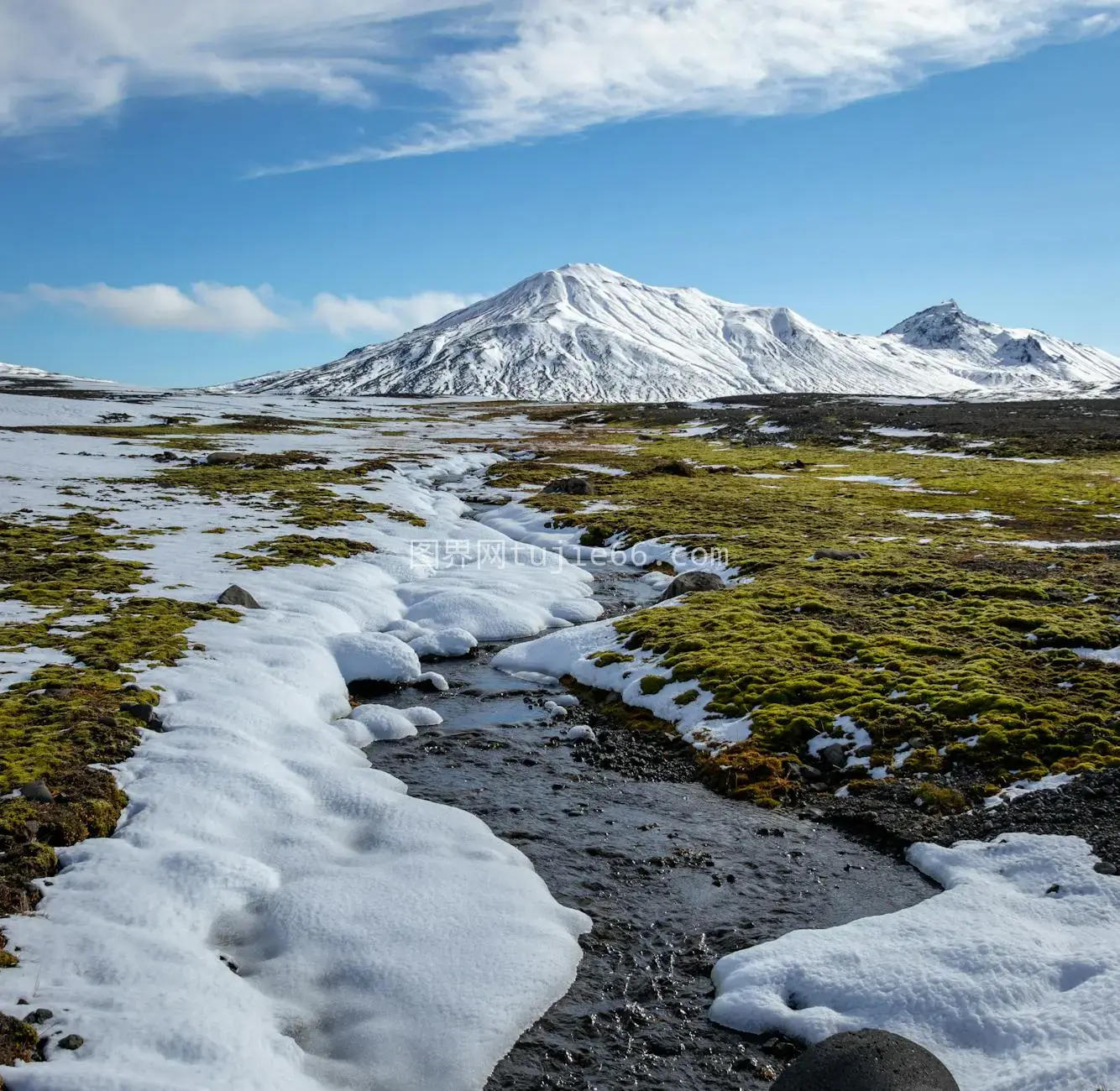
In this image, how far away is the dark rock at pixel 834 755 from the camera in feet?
62.5

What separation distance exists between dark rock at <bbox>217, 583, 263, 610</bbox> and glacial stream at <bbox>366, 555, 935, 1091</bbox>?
8.99 metres

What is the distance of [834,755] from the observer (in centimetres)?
1920

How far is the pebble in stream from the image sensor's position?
35.1 feet

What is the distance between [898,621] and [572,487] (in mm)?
37030

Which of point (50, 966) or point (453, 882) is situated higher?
point (50, 966)

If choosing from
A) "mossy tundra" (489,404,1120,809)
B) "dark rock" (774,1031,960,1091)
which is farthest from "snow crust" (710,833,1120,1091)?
"mossy tundra" (489,404,1120,809)

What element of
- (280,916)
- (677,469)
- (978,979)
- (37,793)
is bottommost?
(978,979)

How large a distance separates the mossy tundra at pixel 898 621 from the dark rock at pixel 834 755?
0.50 meters

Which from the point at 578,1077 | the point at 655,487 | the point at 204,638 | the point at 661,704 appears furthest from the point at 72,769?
the point at 655,487

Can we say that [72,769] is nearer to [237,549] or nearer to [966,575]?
[237,549]

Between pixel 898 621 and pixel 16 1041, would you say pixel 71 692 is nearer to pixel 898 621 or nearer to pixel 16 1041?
pixel 16 1041

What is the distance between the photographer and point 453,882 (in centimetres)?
1389

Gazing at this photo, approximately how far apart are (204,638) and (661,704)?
14073mm

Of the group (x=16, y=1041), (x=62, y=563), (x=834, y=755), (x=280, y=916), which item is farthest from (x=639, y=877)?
(x=62, y=563)
